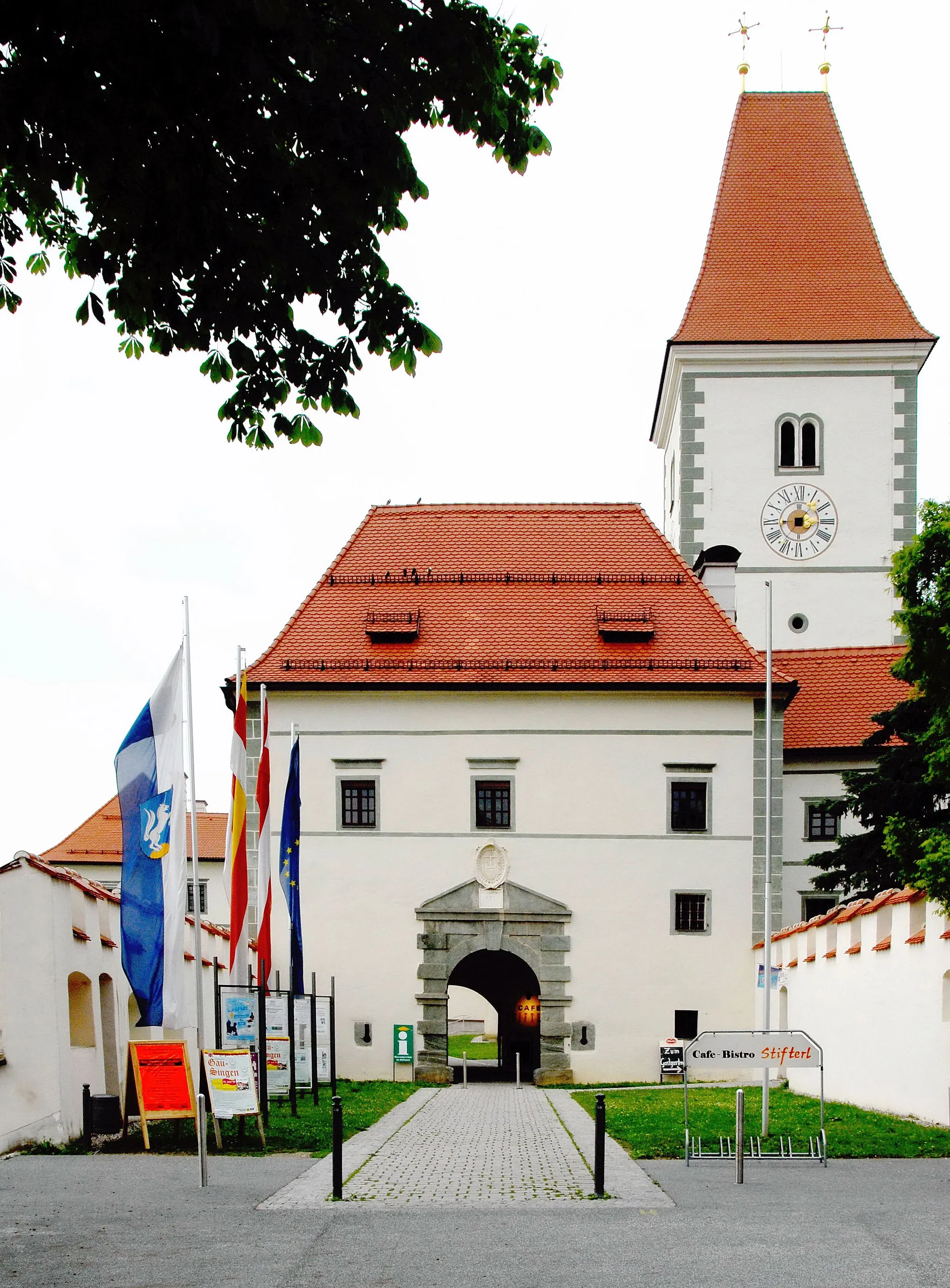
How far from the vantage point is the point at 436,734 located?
32812 millimetres

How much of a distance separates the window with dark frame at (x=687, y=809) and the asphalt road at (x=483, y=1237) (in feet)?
62.2

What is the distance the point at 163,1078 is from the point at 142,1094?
1.17 ft

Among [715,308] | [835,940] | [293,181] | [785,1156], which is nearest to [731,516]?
[715,308]

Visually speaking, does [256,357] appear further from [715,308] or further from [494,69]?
[715,308]

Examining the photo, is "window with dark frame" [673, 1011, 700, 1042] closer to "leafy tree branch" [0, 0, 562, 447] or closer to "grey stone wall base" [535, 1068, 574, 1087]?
"grey stone wall base" [535, 1068, 574, 1087]

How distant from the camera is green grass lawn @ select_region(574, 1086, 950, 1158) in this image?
15133 mm

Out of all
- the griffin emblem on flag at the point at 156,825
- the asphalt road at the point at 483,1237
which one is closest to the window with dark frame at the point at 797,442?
the griffin emblem on flag at the point at 156,825

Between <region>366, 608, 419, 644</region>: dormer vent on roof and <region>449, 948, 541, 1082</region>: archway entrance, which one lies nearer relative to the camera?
<region>366, 608, 419, 644</region>: dormer vent on roof

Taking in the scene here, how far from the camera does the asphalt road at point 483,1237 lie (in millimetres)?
8797

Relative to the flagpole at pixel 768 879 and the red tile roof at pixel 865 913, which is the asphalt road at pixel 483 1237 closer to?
the flagpole at pixel 768 879

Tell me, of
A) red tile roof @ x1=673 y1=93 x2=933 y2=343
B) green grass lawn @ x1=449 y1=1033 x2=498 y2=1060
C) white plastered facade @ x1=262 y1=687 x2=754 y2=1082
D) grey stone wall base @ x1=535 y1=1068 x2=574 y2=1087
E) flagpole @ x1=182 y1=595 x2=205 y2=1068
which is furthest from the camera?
green grass lawn @ x1=449 y1=1033 x2=498 y2=1060

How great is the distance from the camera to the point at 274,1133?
17234 mm

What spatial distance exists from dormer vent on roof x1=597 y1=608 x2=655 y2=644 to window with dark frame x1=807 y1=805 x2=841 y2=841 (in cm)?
521

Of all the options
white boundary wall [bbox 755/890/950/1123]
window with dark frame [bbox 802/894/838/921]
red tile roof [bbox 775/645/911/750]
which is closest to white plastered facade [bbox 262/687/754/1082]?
window with dark frame [bbox 802/894/838/921]
